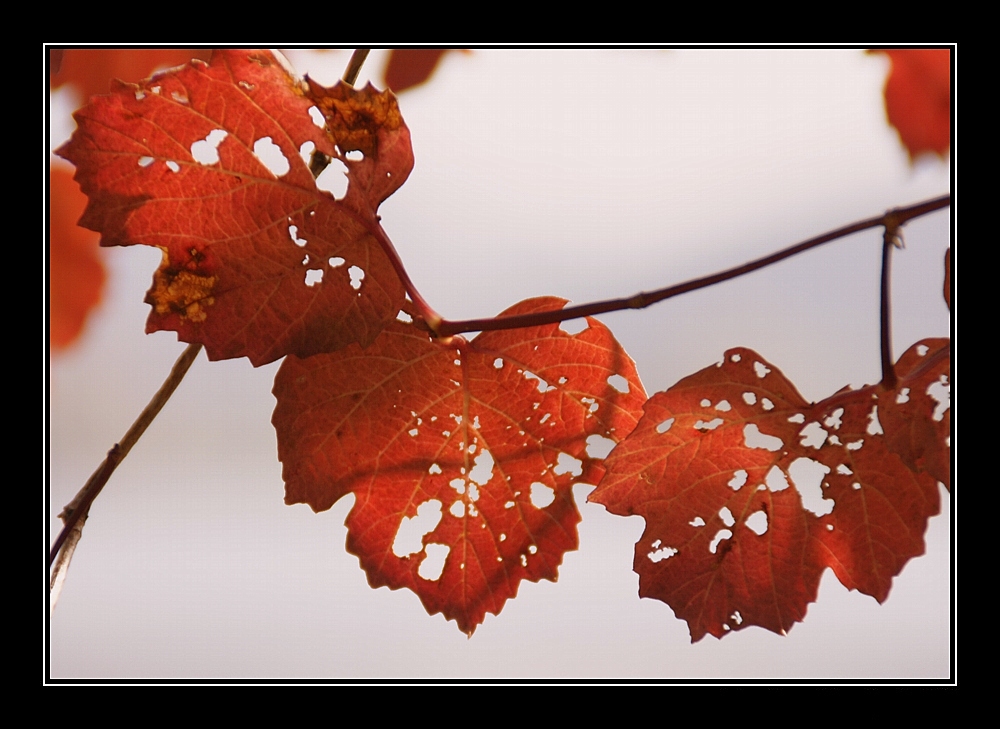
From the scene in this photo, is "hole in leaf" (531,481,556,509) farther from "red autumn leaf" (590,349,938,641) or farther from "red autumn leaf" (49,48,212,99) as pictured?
"red autumn leaf" (49,48,212,99)

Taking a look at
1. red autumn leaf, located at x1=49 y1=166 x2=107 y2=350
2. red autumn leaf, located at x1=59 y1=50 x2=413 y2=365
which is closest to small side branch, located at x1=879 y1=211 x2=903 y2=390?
red autumn leaf, located at x1=59 y1=50 x2=413 y2=365

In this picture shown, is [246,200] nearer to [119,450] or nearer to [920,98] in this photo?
[119,450]

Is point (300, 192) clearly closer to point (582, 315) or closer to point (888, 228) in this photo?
point (582, 315)

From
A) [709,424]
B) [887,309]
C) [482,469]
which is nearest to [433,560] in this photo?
[482,469]

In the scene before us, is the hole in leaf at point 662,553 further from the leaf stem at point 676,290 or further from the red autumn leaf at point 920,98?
the red autumn leaf at point 920,98
